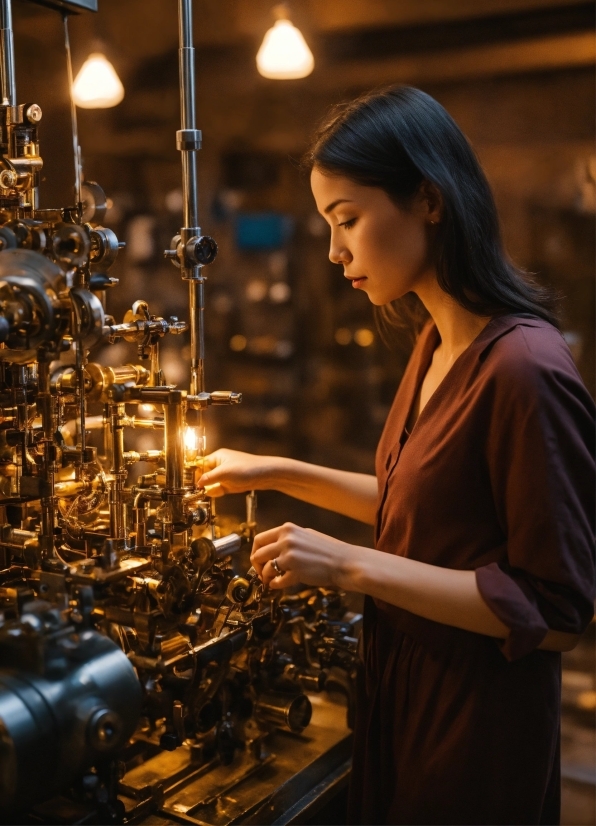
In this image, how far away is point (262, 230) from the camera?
306cm

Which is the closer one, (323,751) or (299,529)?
(299,529)

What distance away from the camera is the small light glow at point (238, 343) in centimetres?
304

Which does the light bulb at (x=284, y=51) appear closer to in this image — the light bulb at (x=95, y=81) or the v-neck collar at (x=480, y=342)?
the light bulb at (x=95, y=81)

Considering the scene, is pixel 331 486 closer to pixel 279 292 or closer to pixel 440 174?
pixel 440 174

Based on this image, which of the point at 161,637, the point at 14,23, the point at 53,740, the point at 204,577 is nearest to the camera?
the point at 53,740

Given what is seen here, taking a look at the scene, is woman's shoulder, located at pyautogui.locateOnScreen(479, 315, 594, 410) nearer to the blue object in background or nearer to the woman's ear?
the woman's ear

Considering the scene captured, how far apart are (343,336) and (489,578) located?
77.0 inches

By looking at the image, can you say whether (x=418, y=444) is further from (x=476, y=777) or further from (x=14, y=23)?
(x=14, y=23)

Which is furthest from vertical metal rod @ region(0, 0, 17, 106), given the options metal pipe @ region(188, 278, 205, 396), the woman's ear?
the woman's ear

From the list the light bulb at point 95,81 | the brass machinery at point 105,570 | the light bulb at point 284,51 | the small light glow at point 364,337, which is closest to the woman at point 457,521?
the brass machinery at point 105,570

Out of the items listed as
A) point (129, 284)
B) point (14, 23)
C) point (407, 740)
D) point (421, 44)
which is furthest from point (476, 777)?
point (421, 44)

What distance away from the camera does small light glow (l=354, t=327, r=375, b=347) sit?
3018 mm

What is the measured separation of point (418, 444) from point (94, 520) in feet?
1.69

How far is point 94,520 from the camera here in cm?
A: 138
